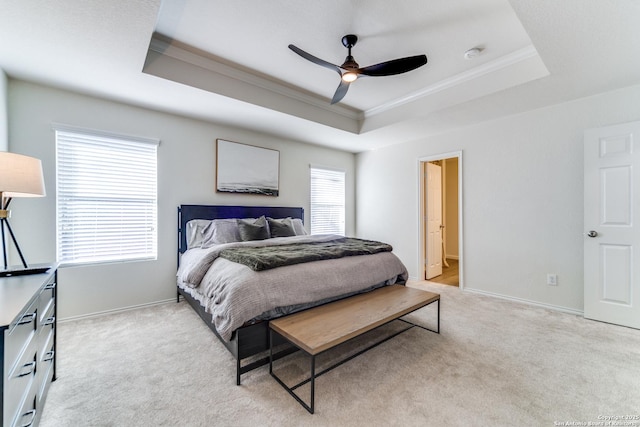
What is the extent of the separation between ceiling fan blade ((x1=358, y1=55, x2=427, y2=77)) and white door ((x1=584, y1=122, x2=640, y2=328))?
224 cm

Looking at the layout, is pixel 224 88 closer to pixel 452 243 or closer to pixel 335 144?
pixel 335 144

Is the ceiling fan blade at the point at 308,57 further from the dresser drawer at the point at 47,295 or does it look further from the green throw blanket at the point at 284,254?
the dresser drawer at the point at 47,295

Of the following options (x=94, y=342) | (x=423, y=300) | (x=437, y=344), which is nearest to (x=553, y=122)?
(x=423, y=300)

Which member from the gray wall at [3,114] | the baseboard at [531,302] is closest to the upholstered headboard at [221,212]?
the gray wall at [3,114]

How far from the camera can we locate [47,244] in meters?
2.77

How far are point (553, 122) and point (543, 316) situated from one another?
229 cm

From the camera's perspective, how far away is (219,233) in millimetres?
3434

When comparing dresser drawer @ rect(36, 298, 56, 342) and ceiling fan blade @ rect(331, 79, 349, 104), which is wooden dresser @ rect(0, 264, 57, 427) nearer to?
dresser drawer @ rect(36, 298, 56, 342)

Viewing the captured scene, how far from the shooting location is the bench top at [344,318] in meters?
1.67

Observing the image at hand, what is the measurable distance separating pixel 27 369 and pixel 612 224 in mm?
4658

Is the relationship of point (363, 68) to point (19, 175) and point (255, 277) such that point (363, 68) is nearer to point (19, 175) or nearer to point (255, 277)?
point (255, 277)

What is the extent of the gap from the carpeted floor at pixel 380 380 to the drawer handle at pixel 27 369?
475mm

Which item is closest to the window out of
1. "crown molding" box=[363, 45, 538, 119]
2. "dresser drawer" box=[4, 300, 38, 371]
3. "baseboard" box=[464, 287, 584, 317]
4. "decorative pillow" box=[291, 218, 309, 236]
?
"decorative pillow" box=[291, 218, 309, 236]

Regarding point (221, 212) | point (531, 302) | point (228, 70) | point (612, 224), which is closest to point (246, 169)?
point (221, 212)
